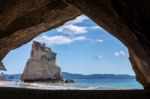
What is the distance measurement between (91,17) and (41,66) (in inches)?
2158

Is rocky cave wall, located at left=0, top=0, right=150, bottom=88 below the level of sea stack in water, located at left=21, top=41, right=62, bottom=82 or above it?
above

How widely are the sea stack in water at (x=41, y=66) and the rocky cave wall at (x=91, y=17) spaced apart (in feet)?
161

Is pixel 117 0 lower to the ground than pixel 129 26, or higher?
higher

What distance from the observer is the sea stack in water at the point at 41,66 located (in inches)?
2480

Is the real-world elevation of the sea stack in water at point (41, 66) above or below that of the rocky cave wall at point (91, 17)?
below

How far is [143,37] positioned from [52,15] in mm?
5908

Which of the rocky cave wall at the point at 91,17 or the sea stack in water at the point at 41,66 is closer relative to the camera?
the rocky cave wall at the point at 91,17

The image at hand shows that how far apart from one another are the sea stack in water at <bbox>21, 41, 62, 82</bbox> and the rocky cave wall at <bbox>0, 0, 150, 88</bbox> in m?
49.0

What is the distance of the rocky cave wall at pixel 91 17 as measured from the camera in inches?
272

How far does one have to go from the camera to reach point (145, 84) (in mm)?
11977

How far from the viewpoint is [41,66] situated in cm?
6419

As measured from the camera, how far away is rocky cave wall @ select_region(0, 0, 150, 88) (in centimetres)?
691
